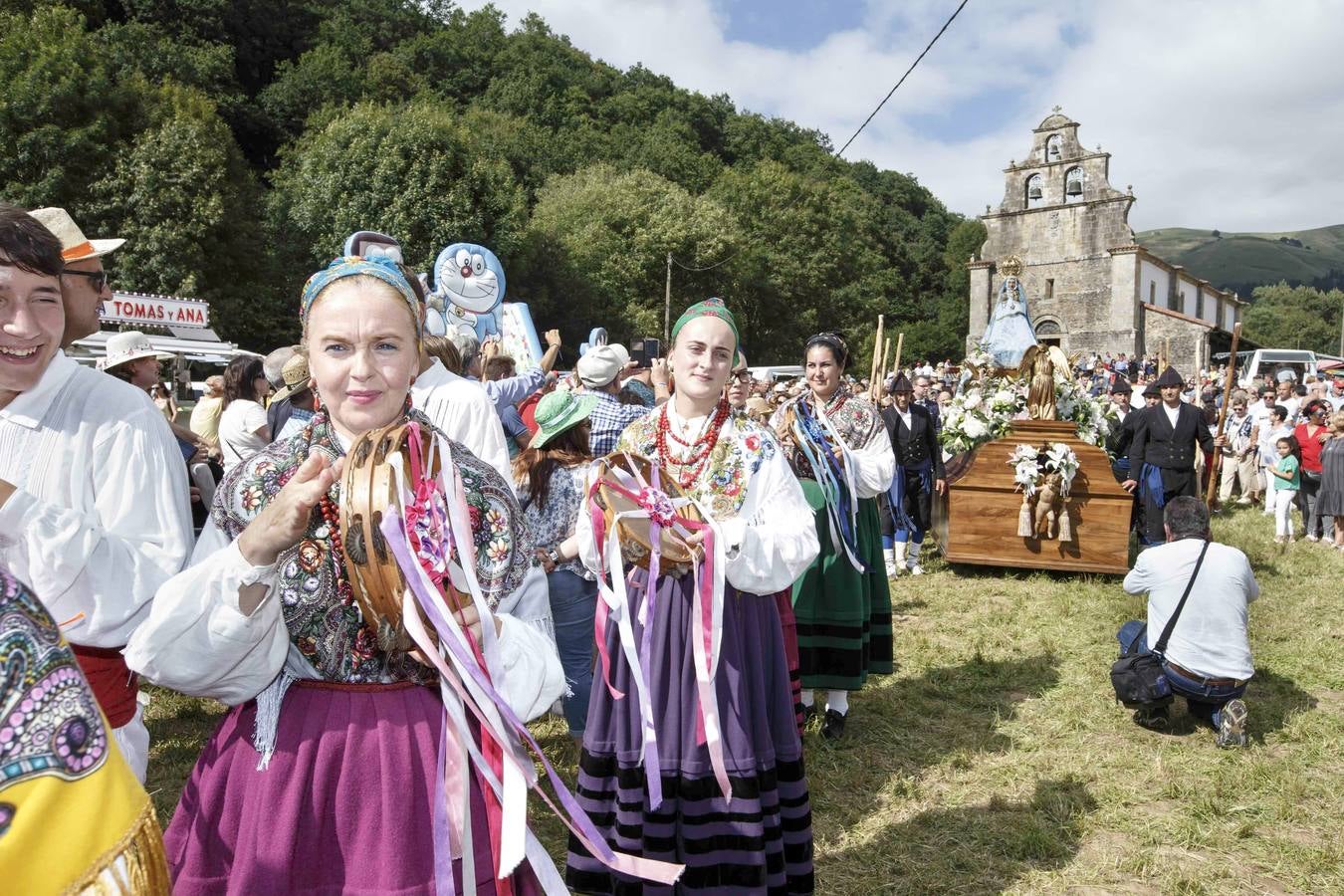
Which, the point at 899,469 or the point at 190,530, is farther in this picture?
the point at 899,469

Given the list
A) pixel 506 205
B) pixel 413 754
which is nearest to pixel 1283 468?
pixel 413 754

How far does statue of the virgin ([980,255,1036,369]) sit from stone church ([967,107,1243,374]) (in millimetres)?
30035

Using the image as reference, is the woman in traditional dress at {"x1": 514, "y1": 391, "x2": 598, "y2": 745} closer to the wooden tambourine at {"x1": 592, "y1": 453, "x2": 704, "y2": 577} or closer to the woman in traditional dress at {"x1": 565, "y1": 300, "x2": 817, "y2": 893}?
the woman in traditional dress at {"x1": 565, "y1": 300, "x2": 817, "y2": 893}

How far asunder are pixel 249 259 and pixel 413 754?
2766 cm

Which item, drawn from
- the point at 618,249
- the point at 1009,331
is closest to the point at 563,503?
the point at 1009,331

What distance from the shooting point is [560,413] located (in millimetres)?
4352

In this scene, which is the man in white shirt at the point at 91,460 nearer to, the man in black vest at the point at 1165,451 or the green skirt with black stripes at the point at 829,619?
the green skirt with black stripes at the point at 829,619

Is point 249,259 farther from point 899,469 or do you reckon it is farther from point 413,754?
point 413,754

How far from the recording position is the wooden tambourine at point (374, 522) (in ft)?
5.35

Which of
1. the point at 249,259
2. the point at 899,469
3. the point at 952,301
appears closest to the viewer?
the point at 899,469

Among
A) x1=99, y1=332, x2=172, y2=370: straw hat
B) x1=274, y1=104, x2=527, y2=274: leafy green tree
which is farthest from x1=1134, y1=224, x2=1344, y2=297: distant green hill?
x1=99, y1=332, x2=172, y2=370: straw hat

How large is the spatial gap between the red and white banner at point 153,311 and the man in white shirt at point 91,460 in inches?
712

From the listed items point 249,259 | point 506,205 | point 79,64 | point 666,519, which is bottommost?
point 666,519

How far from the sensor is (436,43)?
48.3m
